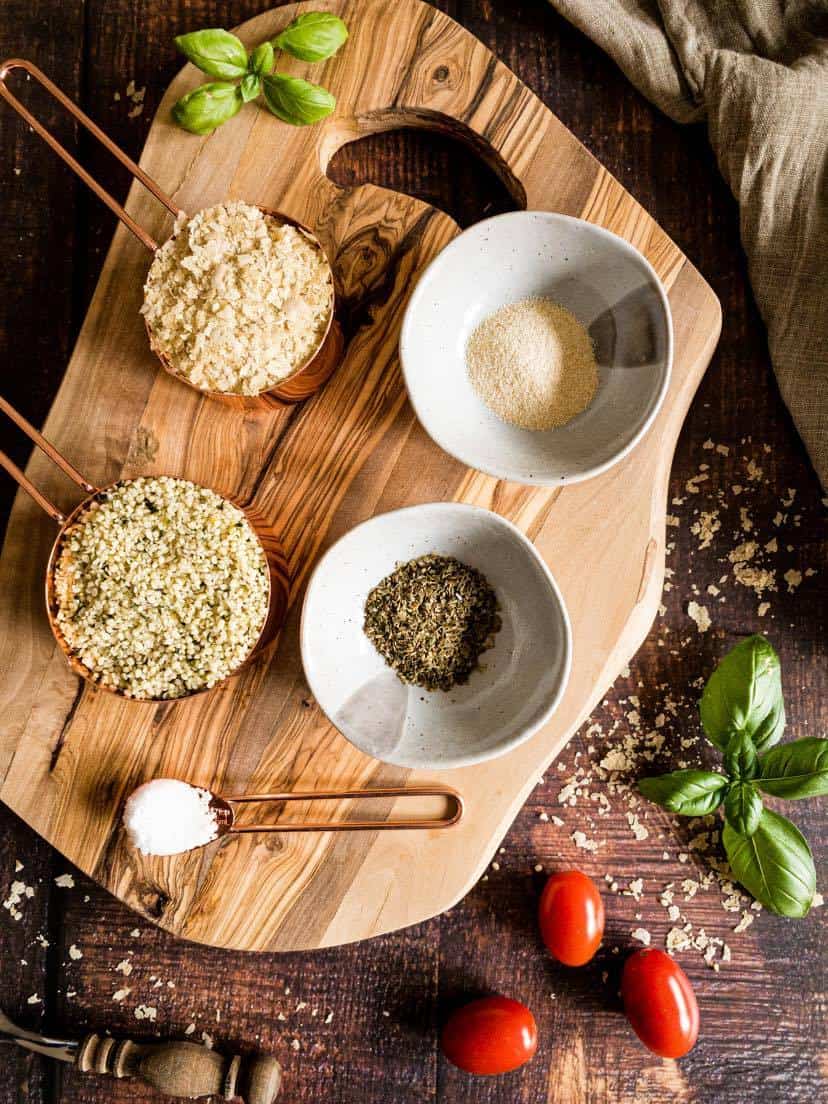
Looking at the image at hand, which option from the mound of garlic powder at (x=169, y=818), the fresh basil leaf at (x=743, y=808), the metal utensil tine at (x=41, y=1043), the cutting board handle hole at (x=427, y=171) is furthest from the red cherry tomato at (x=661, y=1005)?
the cutting board handle hole at (x=427, y=171)

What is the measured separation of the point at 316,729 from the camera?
63.4 inches

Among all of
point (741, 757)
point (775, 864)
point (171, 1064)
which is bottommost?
point (171, 1064)

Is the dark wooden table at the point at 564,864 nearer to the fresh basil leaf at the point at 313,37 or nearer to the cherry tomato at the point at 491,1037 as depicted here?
the cherry tomato at the point at 491,1037

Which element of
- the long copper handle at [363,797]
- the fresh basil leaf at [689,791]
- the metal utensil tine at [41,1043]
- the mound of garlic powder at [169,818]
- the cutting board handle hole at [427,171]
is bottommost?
the metal utensil tine at [41,1043]

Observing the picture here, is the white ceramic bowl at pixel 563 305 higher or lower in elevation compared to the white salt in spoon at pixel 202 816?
higher

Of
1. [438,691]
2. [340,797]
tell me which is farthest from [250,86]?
[340,797]

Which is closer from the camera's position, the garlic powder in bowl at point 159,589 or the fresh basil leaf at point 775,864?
the garlic powder in bowl at point 159,589

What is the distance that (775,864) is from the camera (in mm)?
1600

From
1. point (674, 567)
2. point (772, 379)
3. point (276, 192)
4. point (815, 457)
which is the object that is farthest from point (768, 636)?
point (276, 192)

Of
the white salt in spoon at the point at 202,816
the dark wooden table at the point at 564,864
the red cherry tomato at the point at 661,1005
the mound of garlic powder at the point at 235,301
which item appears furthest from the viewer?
the dark wooden table at the point at 564,864

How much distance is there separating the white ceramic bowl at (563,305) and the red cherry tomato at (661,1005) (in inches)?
38.7

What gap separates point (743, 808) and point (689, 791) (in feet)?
0.36

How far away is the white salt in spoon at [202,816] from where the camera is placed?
59.5 inches

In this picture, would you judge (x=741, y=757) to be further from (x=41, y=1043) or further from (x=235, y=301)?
(x=41, y=1043)
